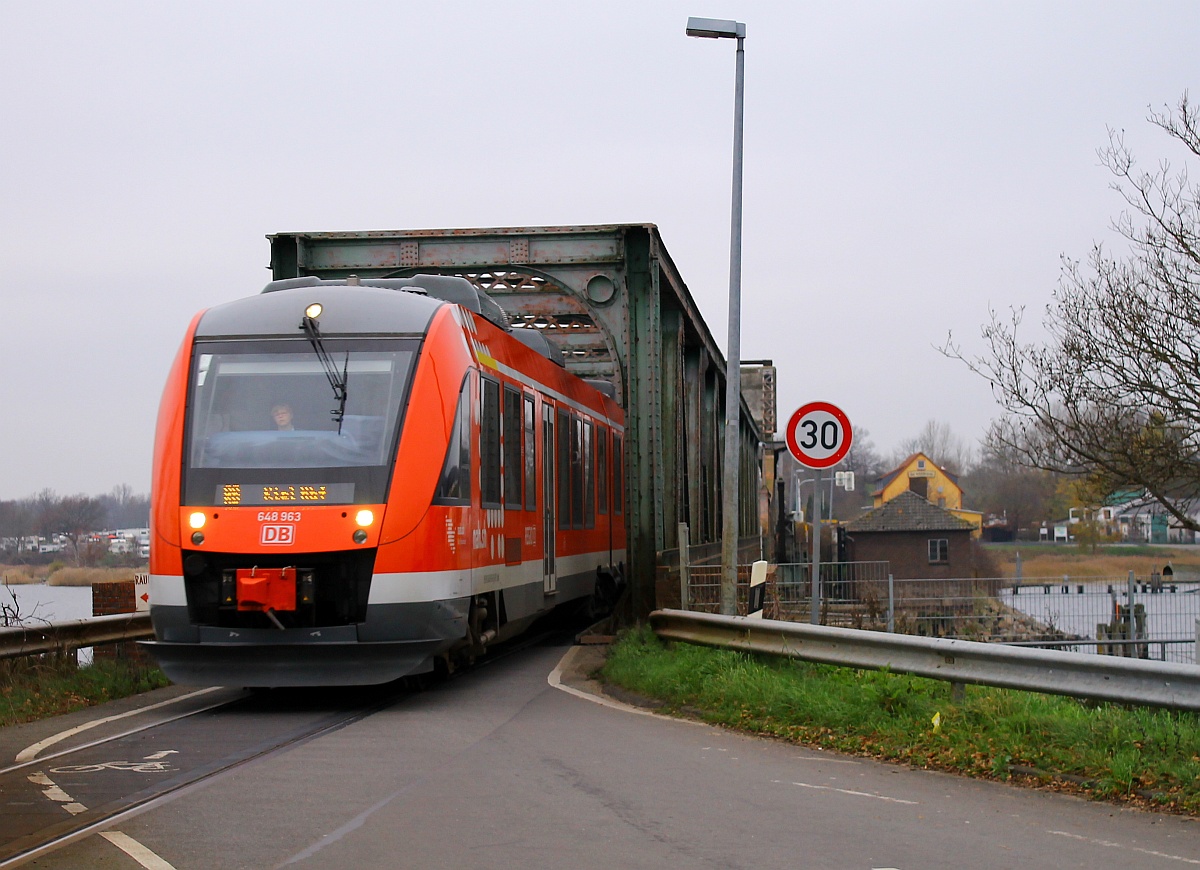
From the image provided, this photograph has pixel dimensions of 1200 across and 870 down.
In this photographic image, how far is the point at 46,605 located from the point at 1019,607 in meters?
18.7

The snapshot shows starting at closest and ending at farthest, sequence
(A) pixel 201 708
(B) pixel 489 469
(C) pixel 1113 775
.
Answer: (C) pixel 1113 775, (A) pixel 201 708, (B) pixel 489 469

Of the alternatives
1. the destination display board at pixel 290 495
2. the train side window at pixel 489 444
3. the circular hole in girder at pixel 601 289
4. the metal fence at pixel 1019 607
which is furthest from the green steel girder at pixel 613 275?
the destination display board at pixel 290 495

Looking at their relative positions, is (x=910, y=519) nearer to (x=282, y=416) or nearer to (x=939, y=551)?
(x=939, y=551)

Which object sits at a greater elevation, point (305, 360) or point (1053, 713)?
point (305, 360)

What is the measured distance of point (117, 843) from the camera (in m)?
6.04

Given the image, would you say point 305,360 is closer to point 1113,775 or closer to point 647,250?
point 1113,775

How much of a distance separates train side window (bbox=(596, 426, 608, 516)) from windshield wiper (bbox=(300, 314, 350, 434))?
337 inches

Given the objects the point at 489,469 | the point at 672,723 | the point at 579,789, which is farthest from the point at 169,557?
the point at 579,789

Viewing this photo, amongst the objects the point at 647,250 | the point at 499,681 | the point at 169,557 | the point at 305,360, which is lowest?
the point at 499,681

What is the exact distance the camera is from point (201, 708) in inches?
436

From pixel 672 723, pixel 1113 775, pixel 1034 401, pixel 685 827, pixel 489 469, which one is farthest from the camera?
pixel 1034 401

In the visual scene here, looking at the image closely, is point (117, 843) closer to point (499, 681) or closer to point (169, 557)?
point (169, 557)

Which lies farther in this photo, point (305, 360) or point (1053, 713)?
point (305, 360)

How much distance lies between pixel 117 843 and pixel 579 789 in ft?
7.81
